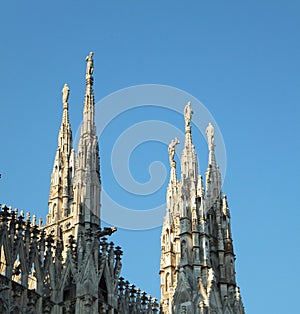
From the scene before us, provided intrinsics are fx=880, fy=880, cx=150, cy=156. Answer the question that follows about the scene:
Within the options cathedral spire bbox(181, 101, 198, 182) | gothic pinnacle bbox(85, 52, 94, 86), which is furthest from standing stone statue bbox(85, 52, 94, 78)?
cathedral spire bbox(181, 101, 198, 182)

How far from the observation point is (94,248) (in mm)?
33969

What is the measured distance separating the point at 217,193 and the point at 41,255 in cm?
1322

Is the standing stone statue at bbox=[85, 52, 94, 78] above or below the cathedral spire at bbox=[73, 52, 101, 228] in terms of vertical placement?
above

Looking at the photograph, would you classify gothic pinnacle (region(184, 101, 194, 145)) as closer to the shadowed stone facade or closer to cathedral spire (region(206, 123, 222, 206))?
the shadowed stone facade

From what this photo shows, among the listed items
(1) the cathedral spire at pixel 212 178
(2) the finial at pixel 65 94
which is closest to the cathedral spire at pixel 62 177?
(2) the finial at pixel 65 94

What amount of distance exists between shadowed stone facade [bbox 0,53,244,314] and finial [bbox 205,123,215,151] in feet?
0.22

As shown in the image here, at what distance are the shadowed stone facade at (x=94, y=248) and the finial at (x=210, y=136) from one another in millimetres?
67

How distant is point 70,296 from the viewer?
33156 millimetres

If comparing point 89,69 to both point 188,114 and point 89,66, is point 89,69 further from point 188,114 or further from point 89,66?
point 188,114

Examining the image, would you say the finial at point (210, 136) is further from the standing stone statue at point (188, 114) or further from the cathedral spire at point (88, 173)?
the cathedral spire at point (88, 173)

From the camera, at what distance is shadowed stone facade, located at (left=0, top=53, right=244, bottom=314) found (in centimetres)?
3159

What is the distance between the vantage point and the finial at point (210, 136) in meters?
45.4

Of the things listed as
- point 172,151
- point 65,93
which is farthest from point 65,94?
point 172,151

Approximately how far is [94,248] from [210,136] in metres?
13.7
